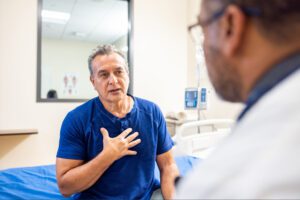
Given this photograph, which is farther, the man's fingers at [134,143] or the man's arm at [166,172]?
the man's arm at [166,172]

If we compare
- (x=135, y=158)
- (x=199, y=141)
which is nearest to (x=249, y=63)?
(x=135, y=158)

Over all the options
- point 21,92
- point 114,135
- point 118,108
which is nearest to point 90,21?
point 21,92

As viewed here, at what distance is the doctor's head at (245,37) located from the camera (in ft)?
1.22

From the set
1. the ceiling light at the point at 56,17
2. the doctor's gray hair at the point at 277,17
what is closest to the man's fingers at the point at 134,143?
the doctor's gray hair at the point at 277,17

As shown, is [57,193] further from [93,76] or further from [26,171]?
[93,76]

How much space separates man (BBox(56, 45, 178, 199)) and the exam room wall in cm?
156

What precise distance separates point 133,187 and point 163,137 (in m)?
0.27

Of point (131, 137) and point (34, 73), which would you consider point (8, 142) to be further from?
point (131, 137)

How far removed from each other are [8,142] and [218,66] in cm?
264

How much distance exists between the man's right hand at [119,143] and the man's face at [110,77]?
18 centimetres

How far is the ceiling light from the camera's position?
12.6ft

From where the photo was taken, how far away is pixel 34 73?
2605mm

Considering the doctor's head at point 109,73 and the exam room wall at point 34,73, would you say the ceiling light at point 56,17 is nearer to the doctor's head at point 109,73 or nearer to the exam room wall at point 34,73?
the exam room wall at point 34,73

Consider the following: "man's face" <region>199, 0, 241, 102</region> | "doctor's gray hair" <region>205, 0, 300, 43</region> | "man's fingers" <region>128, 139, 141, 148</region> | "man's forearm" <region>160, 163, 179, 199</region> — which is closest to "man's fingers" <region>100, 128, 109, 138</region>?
"man's fingers" <region>128, 139, 141, 148</region>
